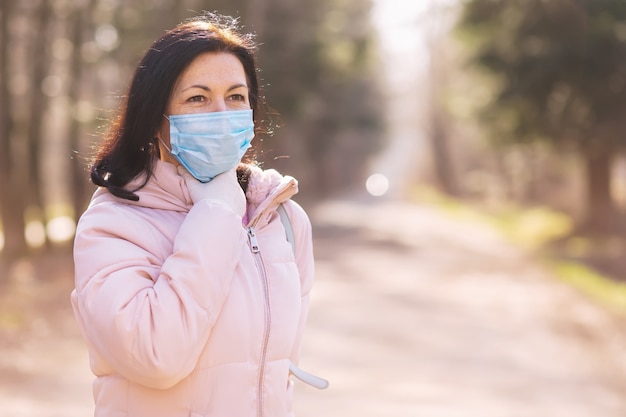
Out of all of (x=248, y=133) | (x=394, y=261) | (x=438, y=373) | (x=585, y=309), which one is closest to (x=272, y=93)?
(x=394, y=261)

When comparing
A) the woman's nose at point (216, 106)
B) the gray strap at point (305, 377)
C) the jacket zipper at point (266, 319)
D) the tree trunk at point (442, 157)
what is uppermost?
the woman's nose at point (216, 106)

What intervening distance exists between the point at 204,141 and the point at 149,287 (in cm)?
47

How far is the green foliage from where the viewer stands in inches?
818

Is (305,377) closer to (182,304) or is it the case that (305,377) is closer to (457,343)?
(182,304)

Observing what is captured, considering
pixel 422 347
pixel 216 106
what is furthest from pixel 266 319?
pixel 422 347

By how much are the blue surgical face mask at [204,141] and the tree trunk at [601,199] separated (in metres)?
24.6

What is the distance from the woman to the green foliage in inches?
696

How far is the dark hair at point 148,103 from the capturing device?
2805 millimetres

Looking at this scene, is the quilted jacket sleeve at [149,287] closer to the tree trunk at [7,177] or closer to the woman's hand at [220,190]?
the woman's hand at [220,190]

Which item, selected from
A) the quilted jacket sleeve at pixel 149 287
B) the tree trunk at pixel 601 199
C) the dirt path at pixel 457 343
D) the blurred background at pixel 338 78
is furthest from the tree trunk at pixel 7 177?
the quilted jacket sleeve at pixel 149 287

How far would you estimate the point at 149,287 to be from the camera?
8.45 feet

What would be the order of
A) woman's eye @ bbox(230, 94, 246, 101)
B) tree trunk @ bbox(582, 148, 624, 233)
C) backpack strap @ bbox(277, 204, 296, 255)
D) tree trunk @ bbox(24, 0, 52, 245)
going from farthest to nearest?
tree trunk @ bbox(582, 148, 624, 233)
tree trunk @ bbox(24, 0, 52, 245)
backpack strap @ bbox(277, 204, 296, 255)
woman's eye @ bbox(230, 94, 246, 101)

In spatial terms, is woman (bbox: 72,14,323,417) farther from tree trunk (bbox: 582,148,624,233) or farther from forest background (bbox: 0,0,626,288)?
tree trunk (bbox: 582,148,624,233)

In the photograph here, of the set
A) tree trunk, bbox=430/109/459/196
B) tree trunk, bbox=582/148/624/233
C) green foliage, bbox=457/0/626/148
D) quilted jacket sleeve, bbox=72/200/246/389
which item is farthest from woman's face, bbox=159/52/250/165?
tree trunk, bbox=430/109/459/196
